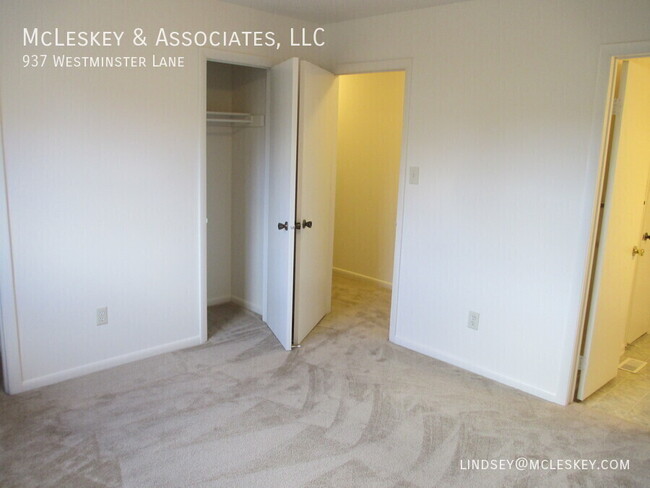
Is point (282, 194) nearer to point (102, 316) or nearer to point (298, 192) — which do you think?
point (298, 192)

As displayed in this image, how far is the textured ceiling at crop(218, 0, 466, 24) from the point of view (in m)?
3.44

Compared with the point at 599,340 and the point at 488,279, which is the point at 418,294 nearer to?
the point at 488,279

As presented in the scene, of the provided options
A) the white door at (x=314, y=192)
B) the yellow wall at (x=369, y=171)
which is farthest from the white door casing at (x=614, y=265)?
the yellow wall at (x=369, y=171)

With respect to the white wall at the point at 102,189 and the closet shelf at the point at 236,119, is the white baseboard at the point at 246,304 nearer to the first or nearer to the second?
the white wall at the point at 102,189

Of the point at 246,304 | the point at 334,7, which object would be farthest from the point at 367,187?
the point at 334,7

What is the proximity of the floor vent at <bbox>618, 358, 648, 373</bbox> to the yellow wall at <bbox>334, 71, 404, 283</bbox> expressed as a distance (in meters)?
2.31

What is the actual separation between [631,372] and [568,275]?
3.89ft

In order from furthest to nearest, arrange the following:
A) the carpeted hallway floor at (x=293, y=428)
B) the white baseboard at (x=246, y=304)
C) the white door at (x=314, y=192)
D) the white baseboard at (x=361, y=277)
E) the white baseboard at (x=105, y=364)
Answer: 1. the white baseboard at (x=361, y=277)
2. the white baseboard at (x=246, y=304)
3. the white door at (x=314, y=192)
4. the white baseboard at (x=105, y=364)
5. the carpeted hallway floor at (x=293, y=428)

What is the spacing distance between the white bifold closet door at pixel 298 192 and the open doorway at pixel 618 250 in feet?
6.22

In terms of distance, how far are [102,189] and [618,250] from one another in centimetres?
320

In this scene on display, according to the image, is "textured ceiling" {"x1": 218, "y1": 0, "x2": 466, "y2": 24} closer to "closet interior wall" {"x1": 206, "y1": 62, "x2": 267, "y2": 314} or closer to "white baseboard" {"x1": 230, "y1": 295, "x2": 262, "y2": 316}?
"closet interior wall" {"x1": 206, "y1": 62, "x2": 267, "y2": 314}

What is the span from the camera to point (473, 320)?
3582 millimetres

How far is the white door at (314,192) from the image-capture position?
12.1ft

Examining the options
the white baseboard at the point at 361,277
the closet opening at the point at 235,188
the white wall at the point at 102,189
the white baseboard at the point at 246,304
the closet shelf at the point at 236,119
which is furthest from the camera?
the white baseboard at the point at 361,277
